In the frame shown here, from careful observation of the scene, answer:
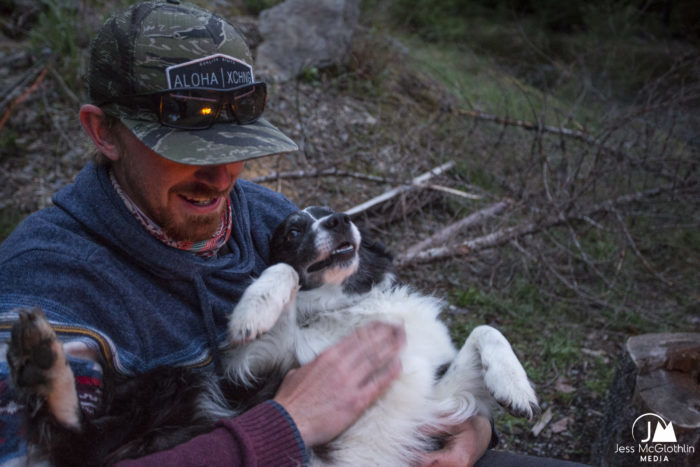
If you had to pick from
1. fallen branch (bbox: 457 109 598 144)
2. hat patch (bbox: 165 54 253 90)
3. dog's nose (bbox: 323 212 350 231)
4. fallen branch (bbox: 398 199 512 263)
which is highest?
hat patch (bbox: 165 54 253 90)

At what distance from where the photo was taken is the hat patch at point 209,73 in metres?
1.59

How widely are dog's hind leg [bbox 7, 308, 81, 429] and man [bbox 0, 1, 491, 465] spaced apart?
0.08m

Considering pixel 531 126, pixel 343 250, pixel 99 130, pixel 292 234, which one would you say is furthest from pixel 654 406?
pixel 531 126

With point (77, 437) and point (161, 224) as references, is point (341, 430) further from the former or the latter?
point (161, 224)

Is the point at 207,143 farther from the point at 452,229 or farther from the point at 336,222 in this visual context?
the point at 452,229

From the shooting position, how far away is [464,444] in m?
1.93

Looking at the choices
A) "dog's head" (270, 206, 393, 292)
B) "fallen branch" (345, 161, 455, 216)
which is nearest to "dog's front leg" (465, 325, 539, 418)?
"dog's head" (270, 206, 393, 292)

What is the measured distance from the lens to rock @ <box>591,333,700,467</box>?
95.8 inches

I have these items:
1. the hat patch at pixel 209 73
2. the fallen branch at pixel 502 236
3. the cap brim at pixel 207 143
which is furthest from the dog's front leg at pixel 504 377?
the fallen branch at pixel 502 236

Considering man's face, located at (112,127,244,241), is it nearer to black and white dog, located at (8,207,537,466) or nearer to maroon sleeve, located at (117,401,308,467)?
black and white dog, located at (8,207,537,466)

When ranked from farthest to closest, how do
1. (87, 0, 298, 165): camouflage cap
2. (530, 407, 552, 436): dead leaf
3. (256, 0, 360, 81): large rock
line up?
(256, 0, 360, 81): large rock → (530, 407, 552, 436): dead leaf → (87, 0, 298, 165): camouflage cap

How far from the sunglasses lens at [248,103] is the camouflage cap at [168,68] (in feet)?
0.13

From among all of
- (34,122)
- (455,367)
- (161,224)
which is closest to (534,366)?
(455,367)

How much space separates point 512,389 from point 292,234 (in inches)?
45.5
